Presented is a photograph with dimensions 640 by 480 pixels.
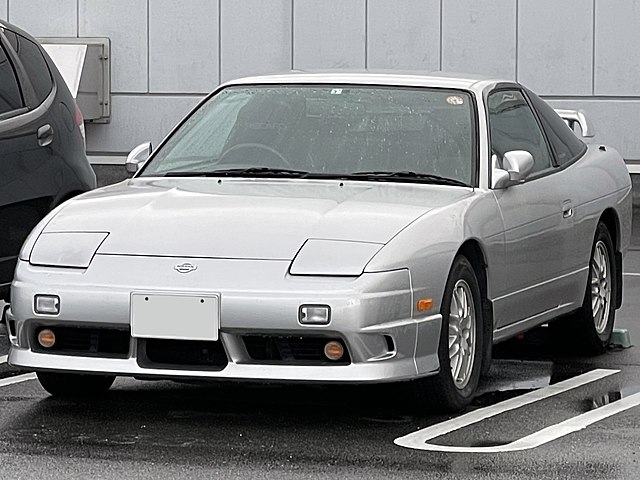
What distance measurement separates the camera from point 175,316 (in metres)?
6.12

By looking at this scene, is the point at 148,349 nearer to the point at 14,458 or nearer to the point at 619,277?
the point at 14,458

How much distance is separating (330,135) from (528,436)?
1.82 metres

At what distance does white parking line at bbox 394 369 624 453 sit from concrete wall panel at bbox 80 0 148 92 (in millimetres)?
11556

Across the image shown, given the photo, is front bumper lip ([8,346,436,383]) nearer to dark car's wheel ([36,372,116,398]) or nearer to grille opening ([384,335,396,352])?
grille opening ([384,335,396,352])

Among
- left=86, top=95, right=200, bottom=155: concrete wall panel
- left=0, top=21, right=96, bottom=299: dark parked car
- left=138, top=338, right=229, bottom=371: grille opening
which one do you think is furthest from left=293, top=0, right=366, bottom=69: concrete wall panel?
left=138, top=338, right=229, bottom=371: grille opening

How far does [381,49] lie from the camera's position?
709 inches

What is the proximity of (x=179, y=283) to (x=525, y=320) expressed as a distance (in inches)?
77.1

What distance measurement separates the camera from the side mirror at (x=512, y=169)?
23.7ft

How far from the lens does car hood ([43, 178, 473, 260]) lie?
6305 millimetres

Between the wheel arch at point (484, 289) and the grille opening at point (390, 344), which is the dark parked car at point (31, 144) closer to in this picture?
the wheel arch at point (484, 289)

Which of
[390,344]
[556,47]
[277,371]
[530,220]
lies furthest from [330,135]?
[556,47]

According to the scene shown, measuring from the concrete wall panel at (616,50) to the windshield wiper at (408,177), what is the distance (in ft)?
35.1

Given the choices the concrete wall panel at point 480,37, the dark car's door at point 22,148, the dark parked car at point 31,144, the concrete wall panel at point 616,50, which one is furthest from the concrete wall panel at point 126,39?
the dark car's door at point 22,148

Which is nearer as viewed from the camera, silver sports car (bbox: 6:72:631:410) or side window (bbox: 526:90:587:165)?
silver sports car (bbox: 6:72:631:410)
